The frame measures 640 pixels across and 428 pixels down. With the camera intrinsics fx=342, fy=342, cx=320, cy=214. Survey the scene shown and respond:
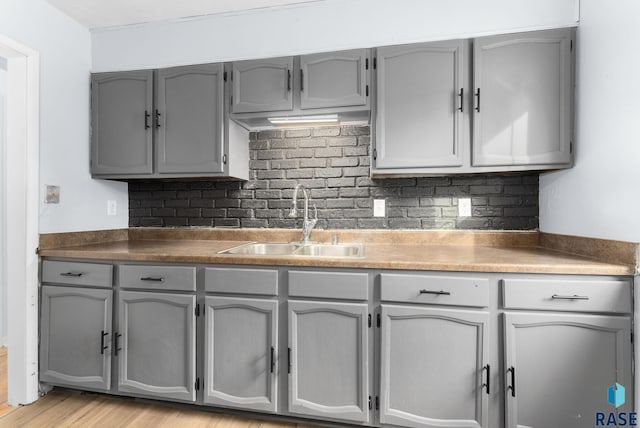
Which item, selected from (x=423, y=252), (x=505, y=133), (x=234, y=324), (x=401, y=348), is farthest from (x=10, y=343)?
(x=505, y=133)

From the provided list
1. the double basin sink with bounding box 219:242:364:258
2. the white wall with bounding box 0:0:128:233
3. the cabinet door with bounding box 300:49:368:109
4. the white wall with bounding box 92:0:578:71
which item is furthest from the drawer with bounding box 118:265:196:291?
the white wall with bounding box 92:0:578:71

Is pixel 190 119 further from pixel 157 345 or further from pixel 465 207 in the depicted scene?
pixel 465 207

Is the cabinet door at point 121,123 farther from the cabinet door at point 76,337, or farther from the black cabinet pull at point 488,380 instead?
the black cabinet pull at point 488,380

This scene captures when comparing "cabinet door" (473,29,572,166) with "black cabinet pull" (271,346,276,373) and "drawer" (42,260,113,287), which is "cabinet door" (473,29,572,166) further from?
"drawer" (42,260,113,287)

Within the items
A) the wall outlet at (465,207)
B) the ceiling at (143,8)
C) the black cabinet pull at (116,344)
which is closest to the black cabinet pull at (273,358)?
the black cabinet pull at (116,344)

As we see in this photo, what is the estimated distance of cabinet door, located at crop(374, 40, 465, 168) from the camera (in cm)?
192

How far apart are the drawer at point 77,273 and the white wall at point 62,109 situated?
241 millimetres

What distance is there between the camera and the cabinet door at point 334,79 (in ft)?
6.56

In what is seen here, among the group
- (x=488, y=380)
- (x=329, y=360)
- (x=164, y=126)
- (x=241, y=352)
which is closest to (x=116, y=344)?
(x=241, y=352)

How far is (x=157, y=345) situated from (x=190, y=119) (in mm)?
1375

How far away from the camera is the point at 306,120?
7.04ft

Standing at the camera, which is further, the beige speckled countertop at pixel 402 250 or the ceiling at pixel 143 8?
the ceiling at pixel 143 8

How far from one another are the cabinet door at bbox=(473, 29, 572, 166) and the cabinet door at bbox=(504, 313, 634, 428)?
0.85 m

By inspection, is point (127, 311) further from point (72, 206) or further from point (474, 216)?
point (474, 216)
